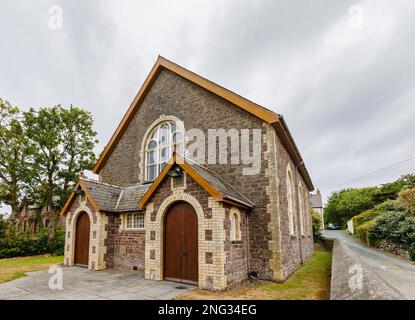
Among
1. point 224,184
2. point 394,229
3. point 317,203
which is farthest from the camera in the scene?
point 317,203

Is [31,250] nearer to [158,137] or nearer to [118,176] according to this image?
[118,176]

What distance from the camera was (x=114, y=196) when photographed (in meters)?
13.4

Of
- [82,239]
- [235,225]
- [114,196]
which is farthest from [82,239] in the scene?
[235,225]

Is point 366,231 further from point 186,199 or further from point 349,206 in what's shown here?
point 349,206

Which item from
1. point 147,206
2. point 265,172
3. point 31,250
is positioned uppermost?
point 265,172

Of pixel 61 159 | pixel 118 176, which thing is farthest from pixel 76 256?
pixel 61 159

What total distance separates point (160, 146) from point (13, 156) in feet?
50.6

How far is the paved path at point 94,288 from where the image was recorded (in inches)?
286

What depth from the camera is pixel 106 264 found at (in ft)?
38.9

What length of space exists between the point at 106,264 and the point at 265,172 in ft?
27.6

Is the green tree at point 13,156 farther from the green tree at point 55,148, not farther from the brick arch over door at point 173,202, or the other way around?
the brick arch over door at point 173,202

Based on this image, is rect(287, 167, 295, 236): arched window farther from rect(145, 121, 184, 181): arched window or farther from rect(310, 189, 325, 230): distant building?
rect(310, 189, 325, 230): distant building

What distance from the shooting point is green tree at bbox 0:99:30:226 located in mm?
20594
